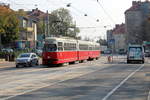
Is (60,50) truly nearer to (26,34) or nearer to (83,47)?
(83,47)

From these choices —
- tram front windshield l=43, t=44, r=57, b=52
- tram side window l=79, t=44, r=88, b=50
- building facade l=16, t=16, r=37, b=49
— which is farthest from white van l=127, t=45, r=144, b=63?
building facade l=16, t=16, r=37, b=49

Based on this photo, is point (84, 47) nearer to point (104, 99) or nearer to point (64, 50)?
point (64, 50)

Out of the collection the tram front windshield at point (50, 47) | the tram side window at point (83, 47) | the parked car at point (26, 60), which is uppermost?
the tram side window at point (83, 47)

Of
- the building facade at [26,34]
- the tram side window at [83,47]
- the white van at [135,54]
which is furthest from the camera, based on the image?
the building facade at [26,34]

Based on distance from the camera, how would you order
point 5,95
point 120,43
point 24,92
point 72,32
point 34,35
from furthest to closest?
point 120,43 → point 72,32 → point 34,35 → point 24,92 → point 5,95

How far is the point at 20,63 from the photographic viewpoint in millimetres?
39094

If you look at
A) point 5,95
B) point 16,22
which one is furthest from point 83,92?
point 16,22

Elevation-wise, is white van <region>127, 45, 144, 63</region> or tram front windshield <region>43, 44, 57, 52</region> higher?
tram front windshield <region>43, 44, 57, 52</region>

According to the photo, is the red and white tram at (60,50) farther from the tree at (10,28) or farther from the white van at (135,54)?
the tree at (10,28)

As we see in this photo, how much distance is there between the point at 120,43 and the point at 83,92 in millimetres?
168355

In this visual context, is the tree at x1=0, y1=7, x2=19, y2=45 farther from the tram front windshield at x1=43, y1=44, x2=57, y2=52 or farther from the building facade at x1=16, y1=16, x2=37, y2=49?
the tram front windshield at x1=43, y1=44, x2=57, y2=52

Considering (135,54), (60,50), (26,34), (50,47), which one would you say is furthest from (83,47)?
Result: (26,34)

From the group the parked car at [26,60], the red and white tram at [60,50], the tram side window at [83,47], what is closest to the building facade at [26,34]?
the tram side window at [83,47]

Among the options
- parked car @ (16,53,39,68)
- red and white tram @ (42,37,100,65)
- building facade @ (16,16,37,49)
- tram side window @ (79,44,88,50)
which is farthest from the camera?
building facade @ (16,16,37,49)
